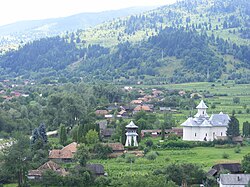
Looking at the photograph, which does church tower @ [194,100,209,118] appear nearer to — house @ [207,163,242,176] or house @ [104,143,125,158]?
house @ [104,143,125,158]

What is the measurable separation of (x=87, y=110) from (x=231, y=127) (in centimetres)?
2682

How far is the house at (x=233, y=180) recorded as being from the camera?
153 ft

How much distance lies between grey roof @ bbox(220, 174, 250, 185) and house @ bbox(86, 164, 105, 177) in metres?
10.5

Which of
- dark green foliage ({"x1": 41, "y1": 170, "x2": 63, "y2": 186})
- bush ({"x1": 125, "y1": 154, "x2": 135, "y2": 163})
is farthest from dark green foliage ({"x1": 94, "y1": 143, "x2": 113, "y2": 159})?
dark green foliage ({"x1": 41, "y1": 170, "x2": 63, "y2": 186})

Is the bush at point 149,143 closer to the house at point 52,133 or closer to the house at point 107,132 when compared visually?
the house at point 107,132

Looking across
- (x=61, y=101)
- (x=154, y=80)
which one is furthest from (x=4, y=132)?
(x=154, y=80)

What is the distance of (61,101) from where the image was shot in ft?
285

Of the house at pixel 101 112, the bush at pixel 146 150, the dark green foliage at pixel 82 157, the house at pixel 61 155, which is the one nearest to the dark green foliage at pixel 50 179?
the dark green foliage at pixel 82 157

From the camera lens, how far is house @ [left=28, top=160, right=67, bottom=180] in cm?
5187

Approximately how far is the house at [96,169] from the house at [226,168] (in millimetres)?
8874

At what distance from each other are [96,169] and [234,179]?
11917 millimetres

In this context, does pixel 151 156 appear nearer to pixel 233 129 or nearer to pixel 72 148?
pixel 72 148

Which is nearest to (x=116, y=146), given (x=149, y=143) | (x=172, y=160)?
(x=149, y=143)

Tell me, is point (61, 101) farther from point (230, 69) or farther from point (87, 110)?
point (230, 69)
